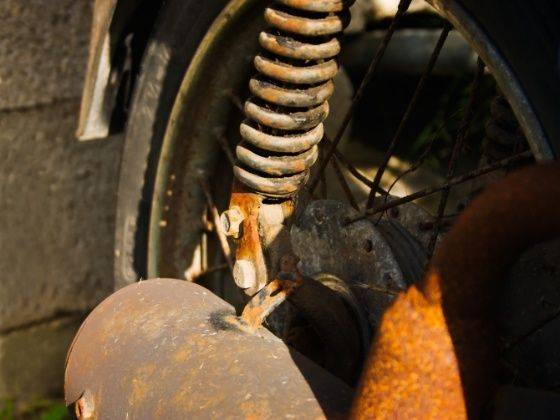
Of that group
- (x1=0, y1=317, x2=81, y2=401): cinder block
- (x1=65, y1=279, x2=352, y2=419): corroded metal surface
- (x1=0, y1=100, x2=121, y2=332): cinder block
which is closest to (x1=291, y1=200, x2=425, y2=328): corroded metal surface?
(x1=65, y1=279, x2=352, y2=419): corroded metal surface

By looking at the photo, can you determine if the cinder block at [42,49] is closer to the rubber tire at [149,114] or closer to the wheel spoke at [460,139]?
the rubber tire at [149,114]

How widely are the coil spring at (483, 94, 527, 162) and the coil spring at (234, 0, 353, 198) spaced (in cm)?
43

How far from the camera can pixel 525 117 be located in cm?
128

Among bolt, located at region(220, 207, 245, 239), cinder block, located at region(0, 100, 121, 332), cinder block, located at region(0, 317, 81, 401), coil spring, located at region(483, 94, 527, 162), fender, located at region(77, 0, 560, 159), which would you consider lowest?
cinder block, located at region(0, 317, 81, 401)

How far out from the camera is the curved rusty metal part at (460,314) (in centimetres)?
101

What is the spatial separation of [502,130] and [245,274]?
0.61 meters

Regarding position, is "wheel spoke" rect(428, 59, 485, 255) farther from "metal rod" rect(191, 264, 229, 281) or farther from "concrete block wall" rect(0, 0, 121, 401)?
"concrete block wall" rect(0, 0, 121, 401)

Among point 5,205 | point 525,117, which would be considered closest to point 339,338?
point 525,117

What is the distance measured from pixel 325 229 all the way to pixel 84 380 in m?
0.52

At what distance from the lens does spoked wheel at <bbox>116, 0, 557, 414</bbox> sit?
59.1 inches

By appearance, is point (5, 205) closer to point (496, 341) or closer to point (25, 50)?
point (25, 50)

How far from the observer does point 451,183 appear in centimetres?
159

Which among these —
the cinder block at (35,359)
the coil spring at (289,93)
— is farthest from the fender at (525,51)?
the cinder block at (35,359)

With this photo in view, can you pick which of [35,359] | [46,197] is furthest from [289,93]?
[35,359]
